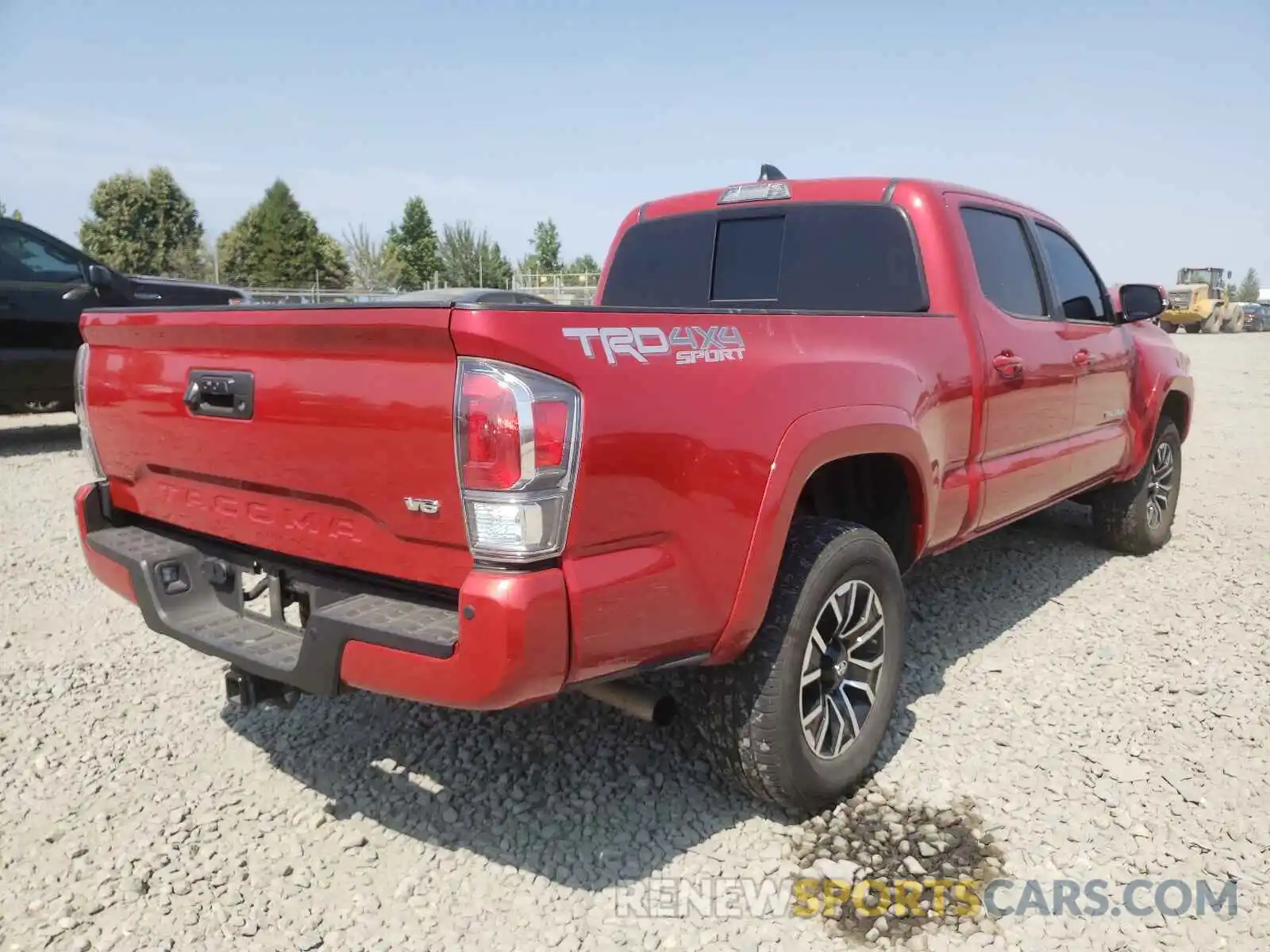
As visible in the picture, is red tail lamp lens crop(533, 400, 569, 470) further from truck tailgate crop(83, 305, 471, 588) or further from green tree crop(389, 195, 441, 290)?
green tree crop(389, 195, 441, 290)

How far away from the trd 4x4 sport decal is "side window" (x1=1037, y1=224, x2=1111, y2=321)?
275cm

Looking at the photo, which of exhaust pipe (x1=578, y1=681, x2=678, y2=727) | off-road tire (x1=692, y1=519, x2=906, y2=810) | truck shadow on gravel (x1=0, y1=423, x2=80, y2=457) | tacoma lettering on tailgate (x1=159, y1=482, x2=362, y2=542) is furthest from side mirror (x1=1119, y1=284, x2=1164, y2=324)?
truck shadow on gravel (x1=0, y1=423, x2=80, y2=457)

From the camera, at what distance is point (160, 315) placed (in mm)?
2553

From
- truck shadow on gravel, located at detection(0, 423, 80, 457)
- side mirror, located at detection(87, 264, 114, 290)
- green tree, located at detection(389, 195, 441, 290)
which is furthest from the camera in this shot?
green tree, located at detection(389, 195, 441, 290)

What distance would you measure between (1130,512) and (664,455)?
4349 millimetres

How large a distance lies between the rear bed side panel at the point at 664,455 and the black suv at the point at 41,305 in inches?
267

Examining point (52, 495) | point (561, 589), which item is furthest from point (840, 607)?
point (52, 495)

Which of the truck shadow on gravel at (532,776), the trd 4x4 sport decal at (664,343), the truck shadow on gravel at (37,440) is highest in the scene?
the trd 4x4 sport decal at (664,343)

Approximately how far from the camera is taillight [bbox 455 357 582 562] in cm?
187

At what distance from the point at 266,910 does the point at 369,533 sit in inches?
41.5

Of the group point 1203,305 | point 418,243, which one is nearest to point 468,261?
point 418,243

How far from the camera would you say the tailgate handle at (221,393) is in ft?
7.61

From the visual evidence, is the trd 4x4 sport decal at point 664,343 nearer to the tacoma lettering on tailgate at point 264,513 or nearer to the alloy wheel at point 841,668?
the tacoma lettering on tailgate at point 264,513

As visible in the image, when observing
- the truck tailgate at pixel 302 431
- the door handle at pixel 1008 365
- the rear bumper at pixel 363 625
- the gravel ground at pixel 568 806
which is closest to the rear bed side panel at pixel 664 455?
the rear bumper at pixel 363 625
